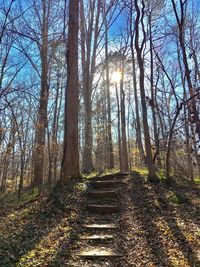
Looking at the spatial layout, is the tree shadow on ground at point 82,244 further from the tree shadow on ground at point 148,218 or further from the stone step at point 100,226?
the tree shadow on ground at point 148,218

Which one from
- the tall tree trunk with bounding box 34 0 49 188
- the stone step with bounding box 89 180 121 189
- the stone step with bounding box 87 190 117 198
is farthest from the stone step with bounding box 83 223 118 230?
the tall tree trunk with bounding box 34 0 49 188

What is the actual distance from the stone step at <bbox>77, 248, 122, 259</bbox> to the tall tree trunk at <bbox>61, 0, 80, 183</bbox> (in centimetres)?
308

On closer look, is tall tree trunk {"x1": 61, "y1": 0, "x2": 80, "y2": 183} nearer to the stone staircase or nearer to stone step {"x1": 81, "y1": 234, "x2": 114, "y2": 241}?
the stone staircase

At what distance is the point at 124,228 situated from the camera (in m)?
4.89

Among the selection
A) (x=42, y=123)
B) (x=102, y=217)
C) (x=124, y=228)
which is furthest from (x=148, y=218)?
(x=42, y=123)

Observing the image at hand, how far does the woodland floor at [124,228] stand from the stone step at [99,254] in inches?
3.5

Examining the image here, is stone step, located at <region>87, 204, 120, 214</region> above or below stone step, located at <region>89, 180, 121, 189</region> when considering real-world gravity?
below

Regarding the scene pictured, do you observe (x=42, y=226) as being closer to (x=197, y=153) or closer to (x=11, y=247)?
(x=11, y=247)

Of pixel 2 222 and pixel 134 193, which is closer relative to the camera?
pixel 2 222

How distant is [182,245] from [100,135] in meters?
11.2

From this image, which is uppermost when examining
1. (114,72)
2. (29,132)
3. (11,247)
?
(114,72)

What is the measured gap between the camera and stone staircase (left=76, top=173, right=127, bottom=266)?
3.97 m

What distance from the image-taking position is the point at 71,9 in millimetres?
8039

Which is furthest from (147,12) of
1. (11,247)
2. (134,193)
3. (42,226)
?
(11,247)
